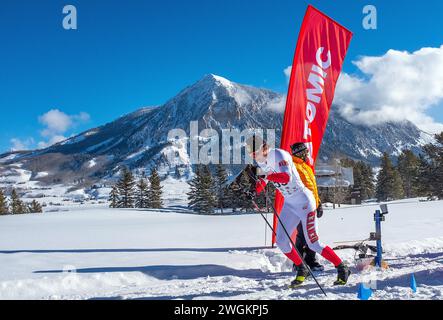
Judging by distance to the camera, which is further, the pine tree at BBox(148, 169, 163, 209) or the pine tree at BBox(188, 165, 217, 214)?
the pine tree at BBox(148, 169, 163, 209)

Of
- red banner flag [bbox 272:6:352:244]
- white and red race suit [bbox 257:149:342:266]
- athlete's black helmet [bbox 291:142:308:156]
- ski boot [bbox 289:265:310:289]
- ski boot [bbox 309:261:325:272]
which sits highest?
red banner flag [bbox 272:6:352:244]

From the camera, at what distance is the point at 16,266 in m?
7.54

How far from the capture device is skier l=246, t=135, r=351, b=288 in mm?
6090

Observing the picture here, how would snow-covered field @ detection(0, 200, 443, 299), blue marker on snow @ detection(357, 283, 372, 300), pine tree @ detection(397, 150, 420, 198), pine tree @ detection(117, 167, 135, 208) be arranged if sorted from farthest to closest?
pine tree @ detection(397, 150, 420, 198) < pine tree @ detection(117, 167, 135, 208) < snow-covered field @ detection(0, 200, 443, 299) < blue marker on snow @ detection(357, 283, 372, 300)

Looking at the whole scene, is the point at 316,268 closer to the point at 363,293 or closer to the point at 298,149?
the point at 298,149

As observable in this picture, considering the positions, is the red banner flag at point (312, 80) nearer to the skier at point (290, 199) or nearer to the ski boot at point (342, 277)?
the skier at point (290, 199)

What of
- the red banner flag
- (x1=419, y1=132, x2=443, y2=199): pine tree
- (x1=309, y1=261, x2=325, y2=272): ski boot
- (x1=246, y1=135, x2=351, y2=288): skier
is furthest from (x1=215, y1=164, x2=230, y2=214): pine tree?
(x1=246, y1=135, x2=351, y2=288): skier

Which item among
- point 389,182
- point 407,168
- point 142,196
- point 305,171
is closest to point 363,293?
point 305,171

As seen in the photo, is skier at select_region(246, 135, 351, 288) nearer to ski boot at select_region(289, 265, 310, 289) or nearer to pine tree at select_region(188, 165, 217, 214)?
ski boot at select_region(289, 265, 310, 289)

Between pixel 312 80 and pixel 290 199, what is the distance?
13.7ft

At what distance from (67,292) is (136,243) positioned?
467 cm

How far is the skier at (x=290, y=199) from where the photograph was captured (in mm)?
6090
